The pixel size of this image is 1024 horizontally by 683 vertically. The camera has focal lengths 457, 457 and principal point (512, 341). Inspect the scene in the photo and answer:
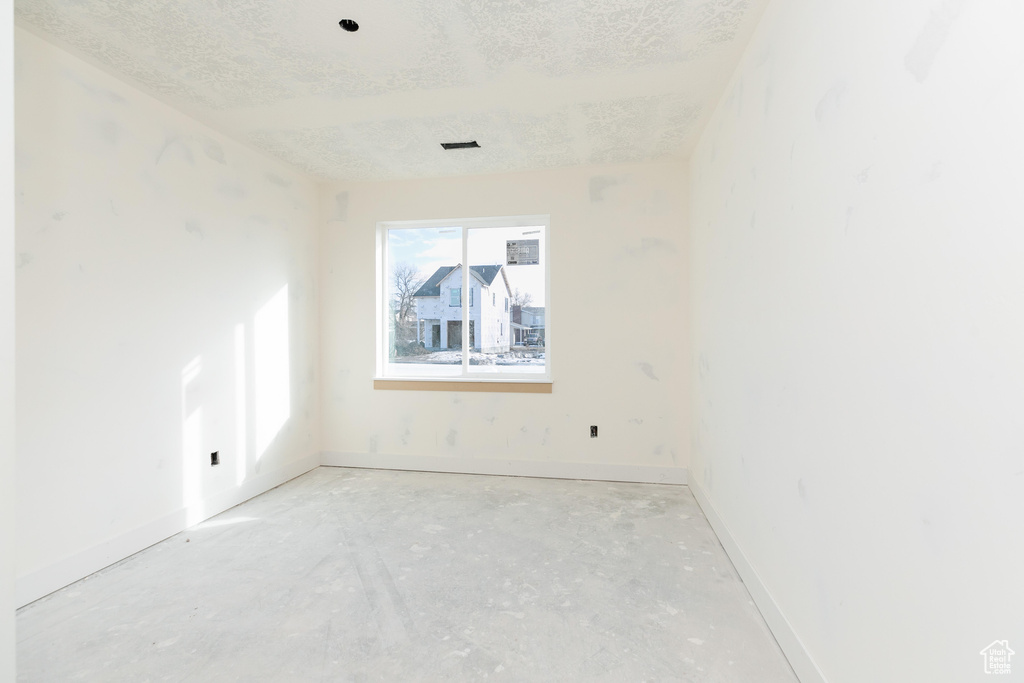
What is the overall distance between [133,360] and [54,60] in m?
1.48

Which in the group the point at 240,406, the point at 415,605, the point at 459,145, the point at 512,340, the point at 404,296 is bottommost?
the point at 415,605

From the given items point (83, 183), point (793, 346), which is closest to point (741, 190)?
point (793, 346)

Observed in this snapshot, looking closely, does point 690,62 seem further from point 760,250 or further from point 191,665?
point 191,665

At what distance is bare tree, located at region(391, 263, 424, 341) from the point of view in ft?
14.0

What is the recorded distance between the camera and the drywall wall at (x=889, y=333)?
84 cm

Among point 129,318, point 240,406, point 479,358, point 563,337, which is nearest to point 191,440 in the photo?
point 240,406

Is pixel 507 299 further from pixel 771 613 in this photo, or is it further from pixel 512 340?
pixel 771 613

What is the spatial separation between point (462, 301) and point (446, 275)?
285 millimetres

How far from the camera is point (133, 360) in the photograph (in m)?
2.52

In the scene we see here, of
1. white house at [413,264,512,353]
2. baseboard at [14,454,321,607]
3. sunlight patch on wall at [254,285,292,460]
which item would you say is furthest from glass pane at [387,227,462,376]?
baseboard at [14,454,321,607]

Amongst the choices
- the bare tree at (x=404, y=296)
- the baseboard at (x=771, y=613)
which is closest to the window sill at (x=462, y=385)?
the bare tree at (x=404, y=296)

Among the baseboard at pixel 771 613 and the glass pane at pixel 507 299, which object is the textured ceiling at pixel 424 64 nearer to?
the glass pane at pixel 507 299

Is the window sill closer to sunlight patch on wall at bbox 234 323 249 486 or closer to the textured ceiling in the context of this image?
sunlight patch on wall at bbox 234 323 249 486

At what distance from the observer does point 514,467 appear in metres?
3.93
